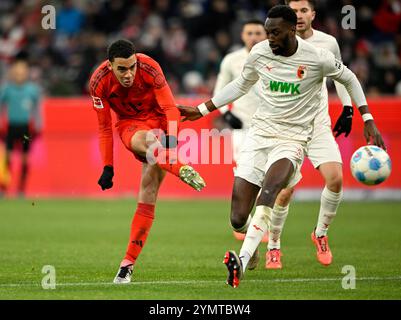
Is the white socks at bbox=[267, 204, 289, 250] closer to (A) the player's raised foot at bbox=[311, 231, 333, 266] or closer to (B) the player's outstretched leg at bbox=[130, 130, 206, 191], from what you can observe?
(A) the player's raised foot at bbox=[311, 231, 333, 266]

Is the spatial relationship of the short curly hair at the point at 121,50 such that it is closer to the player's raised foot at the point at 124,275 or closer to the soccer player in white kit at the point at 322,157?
the player's raised foot at the point at 124,275

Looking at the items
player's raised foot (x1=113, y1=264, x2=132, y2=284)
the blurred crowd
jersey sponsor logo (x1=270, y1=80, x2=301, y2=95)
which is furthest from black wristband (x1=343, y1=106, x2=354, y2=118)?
the blurred crowd

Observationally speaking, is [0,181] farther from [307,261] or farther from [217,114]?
[307,261]

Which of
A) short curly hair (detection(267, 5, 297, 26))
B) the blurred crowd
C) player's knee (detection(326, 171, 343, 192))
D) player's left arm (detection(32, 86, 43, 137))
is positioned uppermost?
the blurred crowd

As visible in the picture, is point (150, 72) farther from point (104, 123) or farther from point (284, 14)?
point (284, 14)

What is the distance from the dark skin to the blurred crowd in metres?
11.6

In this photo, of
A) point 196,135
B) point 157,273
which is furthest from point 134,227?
point 196,135

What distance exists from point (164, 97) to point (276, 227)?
216cm

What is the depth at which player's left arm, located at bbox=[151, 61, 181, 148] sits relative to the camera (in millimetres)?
9078

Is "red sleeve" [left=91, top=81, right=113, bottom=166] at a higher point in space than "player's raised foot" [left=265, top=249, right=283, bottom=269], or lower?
higher

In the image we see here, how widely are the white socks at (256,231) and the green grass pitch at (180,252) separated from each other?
1.02 ft

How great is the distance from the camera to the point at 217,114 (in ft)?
64.1

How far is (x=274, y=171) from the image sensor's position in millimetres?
8836

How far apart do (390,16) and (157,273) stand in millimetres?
12929
